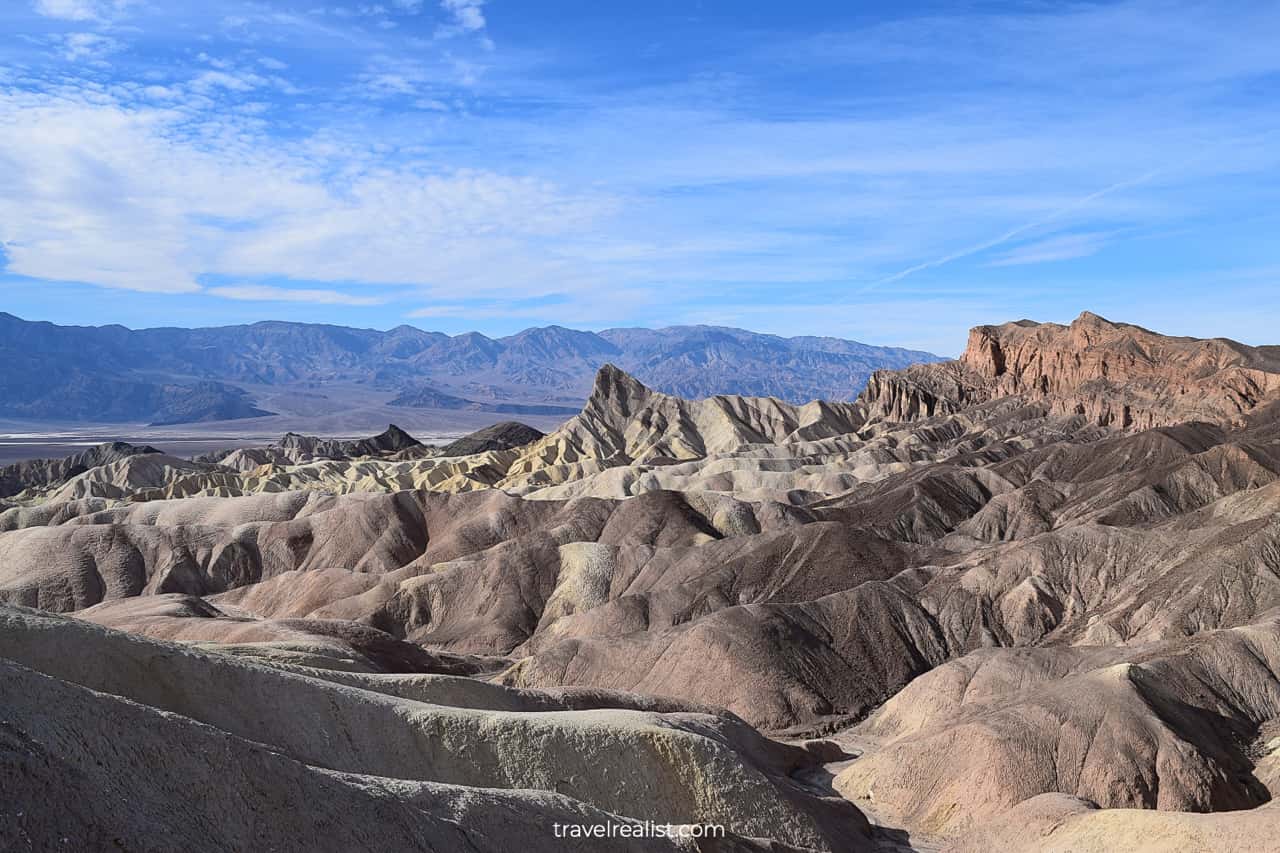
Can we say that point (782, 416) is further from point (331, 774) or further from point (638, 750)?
point (331, 774)

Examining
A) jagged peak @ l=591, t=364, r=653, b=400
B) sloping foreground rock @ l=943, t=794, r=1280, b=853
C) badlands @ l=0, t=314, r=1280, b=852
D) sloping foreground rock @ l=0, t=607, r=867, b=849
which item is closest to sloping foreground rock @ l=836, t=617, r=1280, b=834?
badlands @ l=0, t=314, r=1280, b=852

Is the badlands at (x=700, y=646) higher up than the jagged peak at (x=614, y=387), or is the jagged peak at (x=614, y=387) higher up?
the jagged peak at (x=614, y=387)

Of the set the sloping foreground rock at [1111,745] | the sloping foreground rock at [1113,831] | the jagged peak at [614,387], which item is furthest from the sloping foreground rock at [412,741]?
the jagged peak at [614,387]

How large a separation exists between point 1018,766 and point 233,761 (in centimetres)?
2846

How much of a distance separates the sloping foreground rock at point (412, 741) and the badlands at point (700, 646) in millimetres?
77

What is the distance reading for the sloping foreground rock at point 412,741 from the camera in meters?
18.8

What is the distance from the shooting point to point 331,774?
1795cm

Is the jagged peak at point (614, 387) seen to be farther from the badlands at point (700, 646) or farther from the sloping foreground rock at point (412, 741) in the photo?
the sloping foreground rock at point (412, 741)

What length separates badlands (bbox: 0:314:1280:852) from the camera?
18156mm

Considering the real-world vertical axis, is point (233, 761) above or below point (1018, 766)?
above

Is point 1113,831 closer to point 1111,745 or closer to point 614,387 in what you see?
point 1111,745

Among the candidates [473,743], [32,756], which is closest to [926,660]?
[473,743]

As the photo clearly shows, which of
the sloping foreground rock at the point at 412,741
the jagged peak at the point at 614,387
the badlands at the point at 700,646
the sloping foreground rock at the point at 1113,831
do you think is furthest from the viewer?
the jagged peak at the point at 614,387

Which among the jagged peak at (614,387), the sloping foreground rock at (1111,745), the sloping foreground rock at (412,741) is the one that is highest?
the jagged peak at (614,387)
